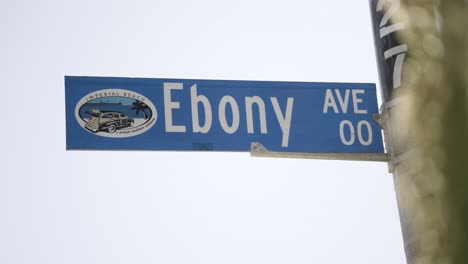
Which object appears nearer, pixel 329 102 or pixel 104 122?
pixel 104 122

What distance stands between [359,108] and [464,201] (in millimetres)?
4029

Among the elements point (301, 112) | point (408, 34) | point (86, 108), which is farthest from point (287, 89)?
point (408, 34)

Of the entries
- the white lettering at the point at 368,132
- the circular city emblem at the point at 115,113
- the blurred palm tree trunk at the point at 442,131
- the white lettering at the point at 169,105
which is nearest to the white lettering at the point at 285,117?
the white lettering at the point at 368,132

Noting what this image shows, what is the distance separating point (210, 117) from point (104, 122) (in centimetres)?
66

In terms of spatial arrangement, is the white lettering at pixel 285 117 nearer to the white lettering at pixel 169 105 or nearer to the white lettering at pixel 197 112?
the white lettering at pixel 197 112

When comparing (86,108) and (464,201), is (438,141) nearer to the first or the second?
(464,201)

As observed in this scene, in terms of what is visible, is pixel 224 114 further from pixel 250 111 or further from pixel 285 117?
pixel 285 117

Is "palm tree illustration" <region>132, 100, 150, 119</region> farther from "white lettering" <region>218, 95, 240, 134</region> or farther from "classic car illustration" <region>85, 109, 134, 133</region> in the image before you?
"white lettering" <region>218, 95, 240, 134</region>

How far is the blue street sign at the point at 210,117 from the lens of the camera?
Answer: 429 centimetres

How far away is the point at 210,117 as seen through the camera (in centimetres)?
441

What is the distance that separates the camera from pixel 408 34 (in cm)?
66

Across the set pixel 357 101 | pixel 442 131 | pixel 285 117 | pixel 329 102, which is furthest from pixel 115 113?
pixel 442 131

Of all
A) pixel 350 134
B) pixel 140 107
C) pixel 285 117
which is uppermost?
pixel 140 107

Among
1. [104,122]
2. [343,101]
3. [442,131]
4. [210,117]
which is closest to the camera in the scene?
[442,131]
